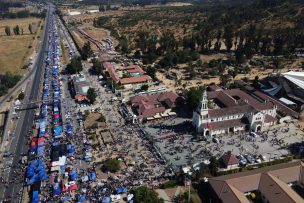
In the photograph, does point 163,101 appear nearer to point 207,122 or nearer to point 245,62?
point 207,122

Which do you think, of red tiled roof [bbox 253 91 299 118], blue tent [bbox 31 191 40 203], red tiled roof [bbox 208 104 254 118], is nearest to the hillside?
red tiled roof [bbox 253 91 299 118]

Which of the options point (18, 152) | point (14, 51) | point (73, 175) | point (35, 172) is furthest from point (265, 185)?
point (14, 51)

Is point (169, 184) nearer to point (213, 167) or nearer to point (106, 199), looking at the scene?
point (213, 167)

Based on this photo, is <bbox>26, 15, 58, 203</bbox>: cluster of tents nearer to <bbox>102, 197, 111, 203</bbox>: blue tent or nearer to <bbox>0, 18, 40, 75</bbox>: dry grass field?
<bbox>102, 197, 111, 203</bbox>: blue tent

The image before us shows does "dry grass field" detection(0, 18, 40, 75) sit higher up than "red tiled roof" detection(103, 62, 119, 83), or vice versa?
"red tiled roof" detection(103, 62, 119, 83)

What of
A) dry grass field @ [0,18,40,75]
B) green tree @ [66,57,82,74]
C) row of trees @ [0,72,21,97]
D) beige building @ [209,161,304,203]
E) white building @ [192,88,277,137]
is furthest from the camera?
dry grass field @ [0,18,40,75]

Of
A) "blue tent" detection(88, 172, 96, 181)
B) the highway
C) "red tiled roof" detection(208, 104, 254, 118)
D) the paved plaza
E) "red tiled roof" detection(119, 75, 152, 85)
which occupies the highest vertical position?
"red tiled roof" detection(208, 104, 254, 118)

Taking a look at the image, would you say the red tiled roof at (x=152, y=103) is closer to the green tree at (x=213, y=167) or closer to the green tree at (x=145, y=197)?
the green tree at (x=213, y=167)

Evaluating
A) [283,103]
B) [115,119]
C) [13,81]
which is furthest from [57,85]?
[283,103]

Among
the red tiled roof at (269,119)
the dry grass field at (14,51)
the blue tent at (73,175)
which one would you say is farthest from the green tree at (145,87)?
the dry grass field at (14,51)
